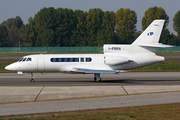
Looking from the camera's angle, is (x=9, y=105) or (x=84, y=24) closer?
(x=9, y=105)

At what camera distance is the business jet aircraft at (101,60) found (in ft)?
84.7

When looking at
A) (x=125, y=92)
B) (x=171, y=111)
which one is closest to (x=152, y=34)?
(x=125, y=92)

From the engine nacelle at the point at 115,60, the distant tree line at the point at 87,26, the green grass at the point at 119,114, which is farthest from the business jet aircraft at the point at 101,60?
the distant tree line at the point at 87,26

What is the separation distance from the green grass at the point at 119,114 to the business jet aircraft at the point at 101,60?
12.4m

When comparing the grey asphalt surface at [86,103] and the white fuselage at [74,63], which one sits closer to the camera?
the grey asphalt surface at [86,103]

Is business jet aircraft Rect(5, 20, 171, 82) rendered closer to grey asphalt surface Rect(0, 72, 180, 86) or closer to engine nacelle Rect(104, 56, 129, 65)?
engine nacelle Rect(104, 56, 129, 65)

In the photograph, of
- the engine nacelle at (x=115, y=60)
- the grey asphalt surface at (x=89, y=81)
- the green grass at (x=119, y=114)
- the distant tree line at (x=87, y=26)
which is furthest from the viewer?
the distant tree line at (x=87, y=26)

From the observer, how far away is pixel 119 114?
1218 centimetres

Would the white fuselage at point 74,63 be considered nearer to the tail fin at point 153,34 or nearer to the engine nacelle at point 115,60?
the engine nacelle at point 115,60

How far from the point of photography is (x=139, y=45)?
26.4m

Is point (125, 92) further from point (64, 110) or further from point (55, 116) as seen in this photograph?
point (55, 116)

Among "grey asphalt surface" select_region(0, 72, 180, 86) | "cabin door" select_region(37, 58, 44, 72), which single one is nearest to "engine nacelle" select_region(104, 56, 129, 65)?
"grey asphalt surface" select_region(0, 72, 180, 86)

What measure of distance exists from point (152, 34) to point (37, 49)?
72806 millimetres

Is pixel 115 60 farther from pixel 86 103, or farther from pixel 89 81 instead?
pixel 86 103
